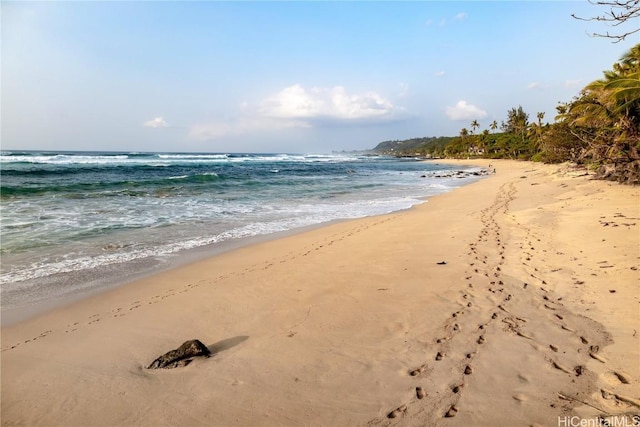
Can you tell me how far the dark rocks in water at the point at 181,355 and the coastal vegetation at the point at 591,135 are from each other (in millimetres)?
4864

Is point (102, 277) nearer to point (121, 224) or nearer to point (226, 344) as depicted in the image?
point (226, 344)

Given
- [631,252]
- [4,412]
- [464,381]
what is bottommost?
[4,412]

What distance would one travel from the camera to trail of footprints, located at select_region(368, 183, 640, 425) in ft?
9.55

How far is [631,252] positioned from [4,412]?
9.31 metres

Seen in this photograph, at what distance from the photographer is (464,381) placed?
10.6 feet

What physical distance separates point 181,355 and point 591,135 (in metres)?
6.45

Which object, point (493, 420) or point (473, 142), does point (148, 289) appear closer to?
point (493, 420)

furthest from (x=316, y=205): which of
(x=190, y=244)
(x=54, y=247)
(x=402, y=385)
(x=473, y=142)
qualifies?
(x=473, y=142)

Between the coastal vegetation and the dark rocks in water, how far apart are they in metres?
4.86

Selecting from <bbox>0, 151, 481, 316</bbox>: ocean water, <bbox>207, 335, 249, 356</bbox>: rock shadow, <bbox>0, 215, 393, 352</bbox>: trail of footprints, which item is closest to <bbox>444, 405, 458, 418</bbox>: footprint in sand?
<bbox>207, 335, 249, 356</bbox>: rock shadow

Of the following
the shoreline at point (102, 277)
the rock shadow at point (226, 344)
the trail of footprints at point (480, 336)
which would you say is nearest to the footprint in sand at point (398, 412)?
the trail of footprints at point (480, 336)

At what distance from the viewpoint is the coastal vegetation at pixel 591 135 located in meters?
5.39

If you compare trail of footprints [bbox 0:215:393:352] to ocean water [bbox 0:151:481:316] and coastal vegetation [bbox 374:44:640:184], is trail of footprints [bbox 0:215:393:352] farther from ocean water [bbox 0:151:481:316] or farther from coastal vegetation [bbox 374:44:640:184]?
coastal vegetation [bbox 374:44:640:184]

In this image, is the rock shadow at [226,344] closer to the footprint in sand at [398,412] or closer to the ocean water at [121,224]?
the footprint in sand at [398,412]
